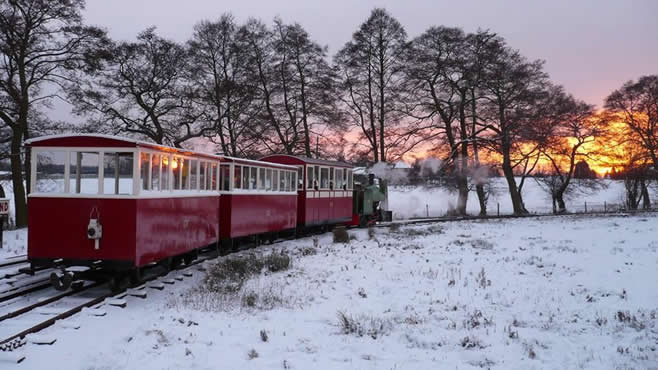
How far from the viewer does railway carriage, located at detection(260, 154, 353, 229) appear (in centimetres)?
1789

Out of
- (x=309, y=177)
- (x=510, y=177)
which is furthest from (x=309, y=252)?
(x=510, y=177)

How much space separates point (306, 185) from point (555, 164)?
75.5 feet

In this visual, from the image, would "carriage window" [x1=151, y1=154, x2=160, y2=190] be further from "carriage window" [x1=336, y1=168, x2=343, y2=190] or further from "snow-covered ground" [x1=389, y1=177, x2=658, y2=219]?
"snow-covered ground" [x1=389, y1=177, x2=658, y2=219]

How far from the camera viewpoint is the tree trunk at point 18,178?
63.8 ft

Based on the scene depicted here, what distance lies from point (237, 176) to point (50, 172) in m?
5.16

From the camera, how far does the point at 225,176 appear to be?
42.4 ft

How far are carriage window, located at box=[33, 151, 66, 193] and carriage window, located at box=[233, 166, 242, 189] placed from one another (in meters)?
Result: 4.88

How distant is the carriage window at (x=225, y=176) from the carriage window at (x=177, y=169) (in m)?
2.83

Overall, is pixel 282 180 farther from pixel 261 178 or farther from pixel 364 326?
pixel 364 326

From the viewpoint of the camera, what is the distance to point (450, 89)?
2812 cm

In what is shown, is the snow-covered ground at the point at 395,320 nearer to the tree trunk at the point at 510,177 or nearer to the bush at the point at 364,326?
the bush at the point at 364,326

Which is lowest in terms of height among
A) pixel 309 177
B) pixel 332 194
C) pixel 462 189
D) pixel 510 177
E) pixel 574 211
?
pixel 574 211

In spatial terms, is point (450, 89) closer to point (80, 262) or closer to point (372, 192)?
point (372, 192)

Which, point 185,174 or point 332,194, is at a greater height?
point 185,174
